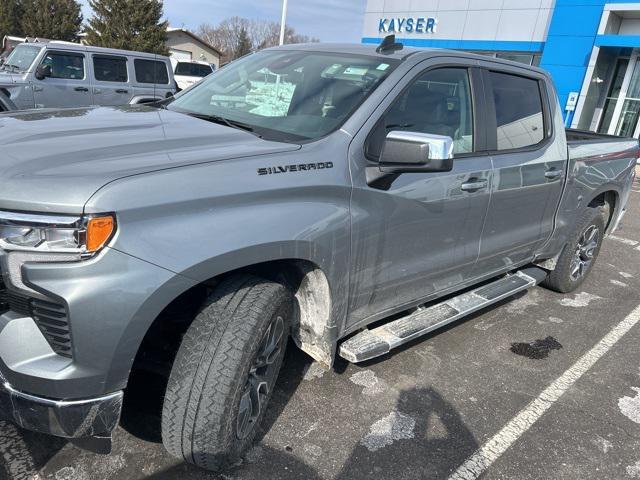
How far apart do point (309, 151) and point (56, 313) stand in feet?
4.04

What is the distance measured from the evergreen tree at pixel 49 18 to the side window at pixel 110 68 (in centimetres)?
2803

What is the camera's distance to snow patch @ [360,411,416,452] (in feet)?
8.81

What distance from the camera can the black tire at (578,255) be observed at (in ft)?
15.3

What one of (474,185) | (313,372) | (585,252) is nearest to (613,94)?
(585,252)

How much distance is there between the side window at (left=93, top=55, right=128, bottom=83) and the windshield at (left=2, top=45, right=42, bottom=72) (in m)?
1.09

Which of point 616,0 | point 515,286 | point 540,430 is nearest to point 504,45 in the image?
point 616,0

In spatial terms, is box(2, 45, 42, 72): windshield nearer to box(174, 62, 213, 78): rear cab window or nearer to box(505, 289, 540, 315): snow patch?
box(505, 289, 540, 315): snow patch

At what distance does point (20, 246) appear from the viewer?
1.76 meters

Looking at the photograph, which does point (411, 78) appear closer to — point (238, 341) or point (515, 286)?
point (238, 341)

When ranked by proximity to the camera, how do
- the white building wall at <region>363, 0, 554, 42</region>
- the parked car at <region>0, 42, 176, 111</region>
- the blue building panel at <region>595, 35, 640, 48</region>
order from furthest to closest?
the white building wall at <region>363, 0, 554, 42</region>, the blue building panel at <region>595, 35, 640, 48</region>, the parked car at <region>0, 42, 176, 111</region>

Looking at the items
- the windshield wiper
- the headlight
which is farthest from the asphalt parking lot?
the windshield wiper

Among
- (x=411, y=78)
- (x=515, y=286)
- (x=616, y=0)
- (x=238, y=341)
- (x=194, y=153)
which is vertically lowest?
(x=515, y=286)

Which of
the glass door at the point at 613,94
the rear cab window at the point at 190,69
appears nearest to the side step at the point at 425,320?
the glass door at the point at 613,94

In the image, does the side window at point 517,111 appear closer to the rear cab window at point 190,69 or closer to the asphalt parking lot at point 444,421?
the asphalt parking lot at point 444,421
